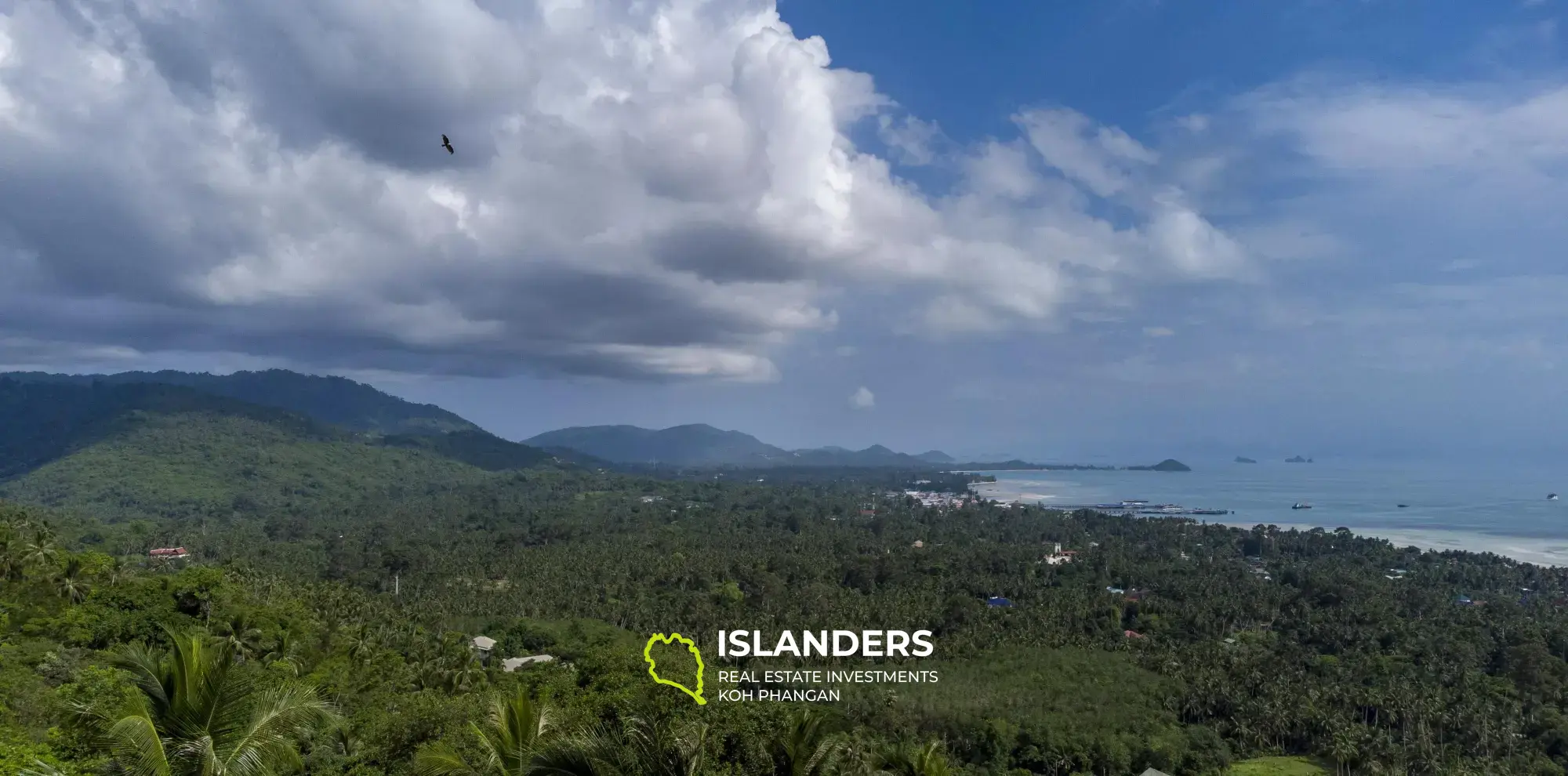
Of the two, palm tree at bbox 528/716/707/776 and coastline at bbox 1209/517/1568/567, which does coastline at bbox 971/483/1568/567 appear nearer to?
coastline at bbox 1209/517/1568/567

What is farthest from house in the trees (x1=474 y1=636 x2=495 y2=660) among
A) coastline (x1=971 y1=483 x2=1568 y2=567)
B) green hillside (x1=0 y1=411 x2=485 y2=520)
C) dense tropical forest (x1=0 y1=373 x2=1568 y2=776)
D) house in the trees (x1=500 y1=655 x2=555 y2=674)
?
coastline (x1=971 y1=483 x2=1568 y2=567)

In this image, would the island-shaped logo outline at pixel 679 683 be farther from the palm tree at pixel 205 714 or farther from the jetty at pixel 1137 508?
the jetty at pixel 1137 508

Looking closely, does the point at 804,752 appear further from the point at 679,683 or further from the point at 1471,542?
the point at 1471,542

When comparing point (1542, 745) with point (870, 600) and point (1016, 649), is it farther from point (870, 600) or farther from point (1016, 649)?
point (870, 600)

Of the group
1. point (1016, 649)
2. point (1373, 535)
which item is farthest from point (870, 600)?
point (1373, 535)

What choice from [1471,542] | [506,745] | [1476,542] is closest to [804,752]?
[506,745]

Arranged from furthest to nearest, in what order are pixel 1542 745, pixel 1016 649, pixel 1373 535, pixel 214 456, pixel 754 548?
pixel 214 456 → pixel 1373 535 → pixel 754 548 → pixel 1016 649 → pixel 1542 745
